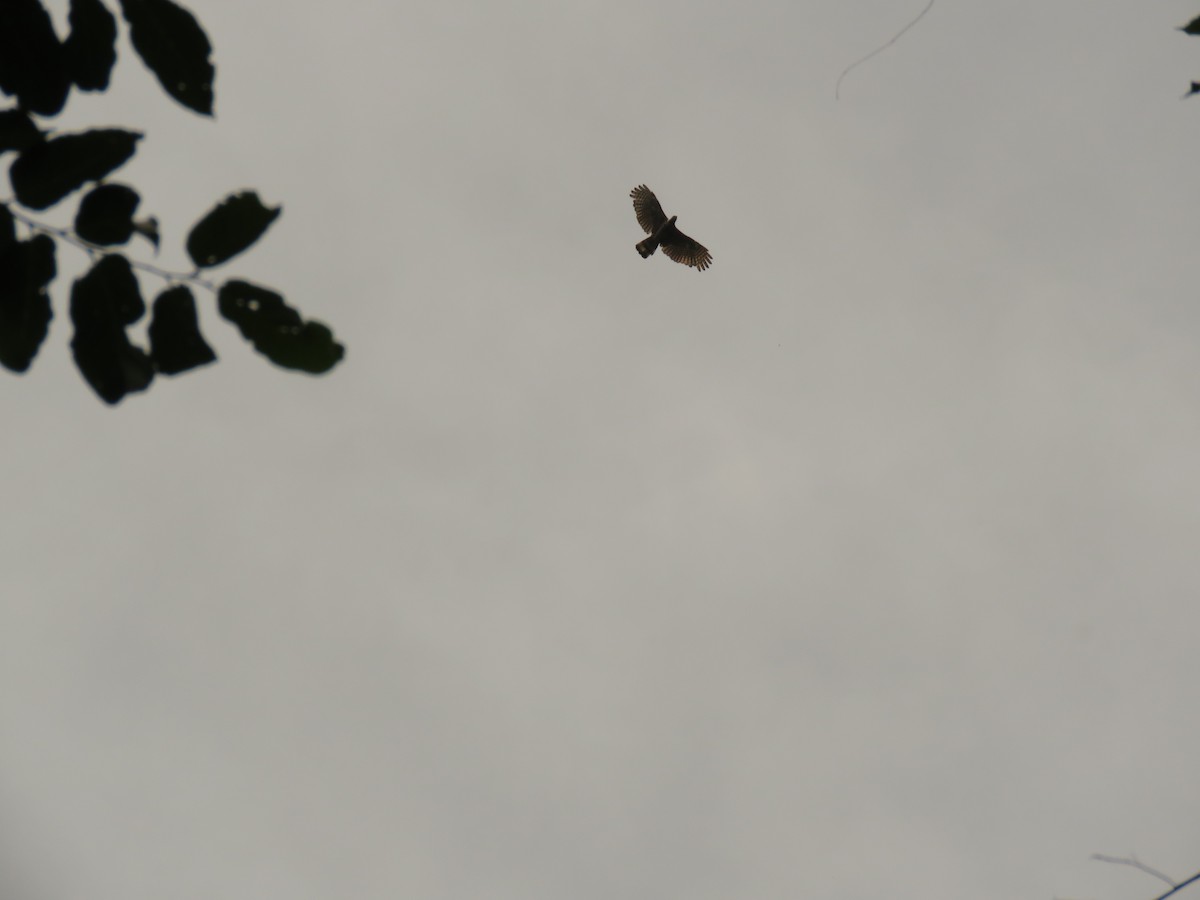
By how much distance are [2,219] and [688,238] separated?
10960 mm

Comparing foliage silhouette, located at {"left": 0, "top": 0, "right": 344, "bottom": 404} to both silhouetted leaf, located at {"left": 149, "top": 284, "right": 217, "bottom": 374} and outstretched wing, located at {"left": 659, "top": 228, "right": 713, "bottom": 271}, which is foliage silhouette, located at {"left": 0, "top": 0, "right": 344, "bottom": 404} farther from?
outstretched wing, located at {"left": 659, "top": 228, "right": 713, "bottom": 271}

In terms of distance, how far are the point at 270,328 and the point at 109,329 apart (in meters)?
0.39

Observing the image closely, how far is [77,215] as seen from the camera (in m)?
2.36

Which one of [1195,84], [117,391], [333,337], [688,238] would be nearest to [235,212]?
[333,337]

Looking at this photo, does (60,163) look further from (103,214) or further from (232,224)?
(232,224)

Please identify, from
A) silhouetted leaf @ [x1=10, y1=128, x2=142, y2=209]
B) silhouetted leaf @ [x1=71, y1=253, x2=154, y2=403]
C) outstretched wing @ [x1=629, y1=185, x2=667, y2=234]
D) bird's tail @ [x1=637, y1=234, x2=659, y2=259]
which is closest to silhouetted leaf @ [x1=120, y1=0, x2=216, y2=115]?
silhouetted leaf @ [x1=10, y1=128, x2=142, y2=209]

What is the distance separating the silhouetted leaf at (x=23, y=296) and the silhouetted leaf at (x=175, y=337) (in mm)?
271

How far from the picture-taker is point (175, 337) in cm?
231

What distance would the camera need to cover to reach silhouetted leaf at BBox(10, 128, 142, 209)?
230cm

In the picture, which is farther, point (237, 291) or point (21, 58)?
point (237, 291)

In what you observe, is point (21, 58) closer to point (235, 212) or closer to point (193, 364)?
point (235, 212)

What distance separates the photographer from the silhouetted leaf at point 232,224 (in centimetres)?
237

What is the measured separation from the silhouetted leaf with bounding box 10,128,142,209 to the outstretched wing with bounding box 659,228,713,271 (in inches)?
428

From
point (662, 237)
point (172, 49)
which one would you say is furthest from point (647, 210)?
point (172, 49)
